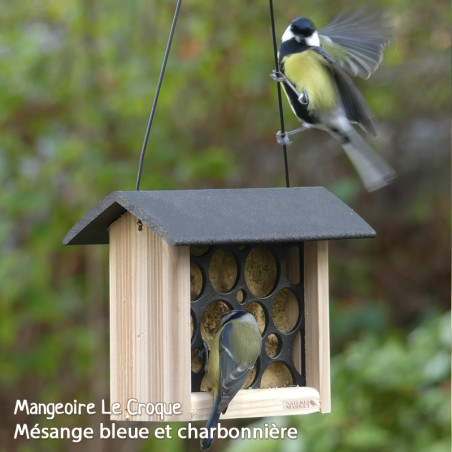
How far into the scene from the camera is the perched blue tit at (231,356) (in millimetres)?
2164

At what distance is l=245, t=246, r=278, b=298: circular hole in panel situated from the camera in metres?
2.44

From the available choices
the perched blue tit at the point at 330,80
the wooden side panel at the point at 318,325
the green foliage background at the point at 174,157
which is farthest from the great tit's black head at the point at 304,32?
the green foliage background at the point at 174,157

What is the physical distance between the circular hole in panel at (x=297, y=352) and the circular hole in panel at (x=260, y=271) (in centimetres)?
17

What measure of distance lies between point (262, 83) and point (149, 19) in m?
0.77

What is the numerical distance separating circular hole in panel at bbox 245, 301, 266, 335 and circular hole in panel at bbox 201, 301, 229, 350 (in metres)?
0.08

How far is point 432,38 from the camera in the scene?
5.58 meters

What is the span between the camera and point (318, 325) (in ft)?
8.03

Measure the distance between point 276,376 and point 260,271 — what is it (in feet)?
1.00

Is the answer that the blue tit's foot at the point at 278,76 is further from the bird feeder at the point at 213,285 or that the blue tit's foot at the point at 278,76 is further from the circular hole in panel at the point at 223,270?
the circular hole in panel at the point at 223,270

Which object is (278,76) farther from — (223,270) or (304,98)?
(223,270)

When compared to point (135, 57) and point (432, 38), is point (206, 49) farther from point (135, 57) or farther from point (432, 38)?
point (432, 38)

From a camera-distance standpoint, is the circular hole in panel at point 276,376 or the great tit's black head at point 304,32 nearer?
the great tit's black head at point 304,32

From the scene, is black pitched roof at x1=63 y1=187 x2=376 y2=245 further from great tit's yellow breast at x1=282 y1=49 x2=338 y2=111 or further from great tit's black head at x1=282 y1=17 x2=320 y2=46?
great tit's black head at x1=282 y1=17 x2=320 y2=46

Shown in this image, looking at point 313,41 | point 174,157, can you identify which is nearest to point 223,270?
point 313,41
